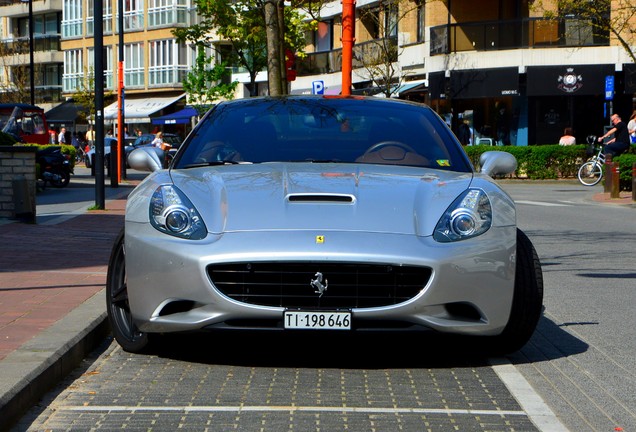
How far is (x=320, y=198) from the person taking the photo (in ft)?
21.1

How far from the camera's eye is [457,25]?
4769 centimetres

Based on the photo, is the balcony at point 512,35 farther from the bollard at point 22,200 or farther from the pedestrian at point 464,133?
the bollard at point 22,200

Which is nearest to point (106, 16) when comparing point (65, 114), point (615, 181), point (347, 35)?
point (65, 114)

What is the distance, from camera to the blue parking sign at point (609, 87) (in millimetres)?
42697

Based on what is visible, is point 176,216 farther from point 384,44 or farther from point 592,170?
point 384,44

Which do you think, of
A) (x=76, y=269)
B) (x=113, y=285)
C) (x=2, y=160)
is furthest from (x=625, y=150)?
(x=113, y=285)

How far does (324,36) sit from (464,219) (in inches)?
2345

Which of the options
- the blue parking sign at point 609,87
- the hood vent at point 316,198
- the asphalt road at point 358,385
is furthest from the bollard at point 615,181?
the hood vent at point 316,198

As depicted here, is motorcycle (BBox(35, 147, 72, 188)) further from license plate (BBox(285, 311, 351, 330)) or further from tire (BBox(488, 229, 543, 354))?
license plate (BBox(285, 311, 351, 330))

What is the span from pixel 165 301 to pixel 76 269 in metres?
4.55

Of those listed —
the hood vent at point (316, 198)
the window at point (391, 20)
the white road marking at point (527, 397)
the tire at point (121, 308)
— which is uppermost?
the window at point (391, 20)

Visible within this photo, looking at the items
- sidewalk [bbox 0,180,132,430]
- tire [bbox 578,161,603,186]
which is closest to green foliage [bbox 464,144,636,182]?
tire [bbox 578,161,603,186]

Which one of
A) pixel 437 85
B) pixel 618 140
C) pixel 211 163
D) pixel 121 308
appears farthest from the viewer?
pixel 437 85

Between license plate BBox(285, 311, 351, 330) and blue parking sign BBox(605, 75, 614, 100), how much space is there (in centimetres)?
3808
